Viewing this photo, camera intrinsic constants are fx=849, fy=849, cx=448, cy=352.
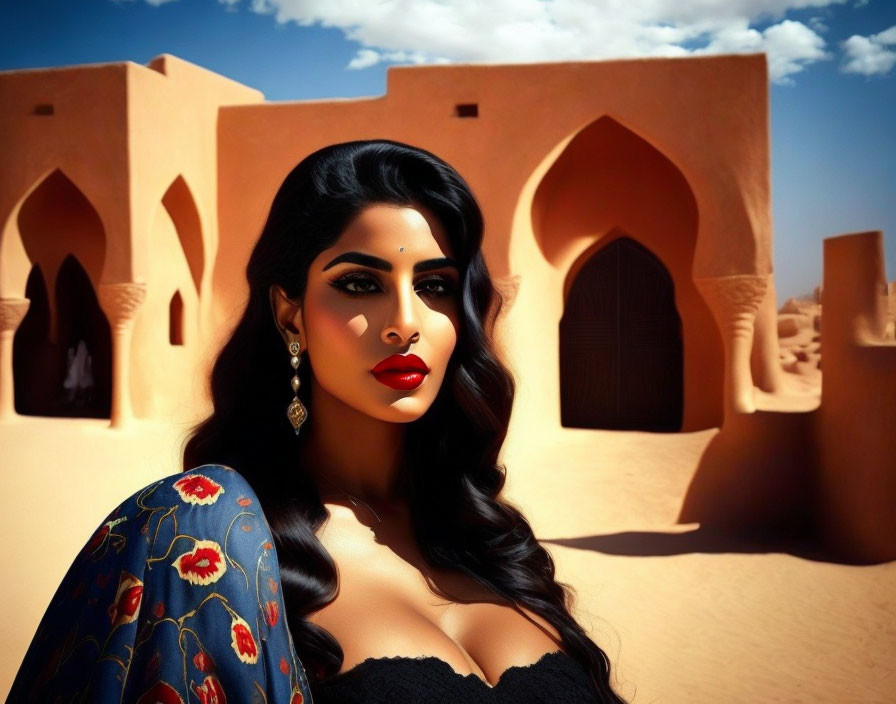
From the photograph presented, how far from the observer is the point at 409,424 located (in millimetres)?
1938

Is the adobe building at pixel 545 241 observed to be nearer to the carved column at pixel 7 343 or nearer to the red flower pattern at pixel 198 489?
the carved column at pixel 7 343

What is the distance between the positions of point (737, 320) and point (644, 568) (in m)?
3.81

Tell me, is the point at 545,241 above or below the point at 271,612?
above

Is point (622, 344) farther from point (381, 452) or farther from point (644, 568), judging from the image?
point (381, 452)

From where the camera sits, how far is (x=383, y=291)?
1.68 meters

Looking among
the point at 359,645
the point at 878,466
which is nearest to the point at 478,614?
the point at 359,645

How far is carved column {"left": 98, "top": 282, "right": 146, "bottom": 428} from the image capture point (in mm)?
10922

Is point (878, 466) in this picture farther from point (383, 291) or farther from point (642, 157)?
point (383, 291)

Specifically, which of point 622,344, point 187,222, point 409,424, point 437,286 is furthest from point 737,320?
point 437,286

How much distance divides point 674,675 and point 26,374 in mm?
11577

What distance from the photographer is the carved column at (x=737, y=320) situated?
393 inches

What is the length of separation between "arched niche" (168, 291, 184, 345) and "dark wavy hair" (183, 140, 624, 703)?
36.3 ft

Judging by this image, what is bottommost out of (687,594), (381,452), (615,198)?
Answer: (687,594)

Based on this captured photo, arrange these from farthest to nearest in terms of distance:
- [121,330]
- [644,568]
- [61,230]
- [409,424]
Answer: [61,230]
[121,330]
[644,568]
[409,424]
